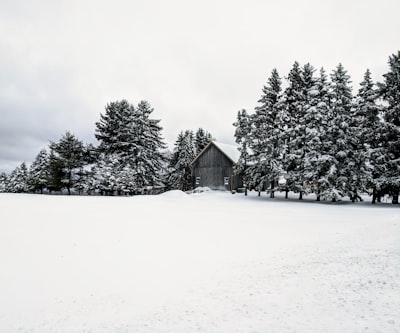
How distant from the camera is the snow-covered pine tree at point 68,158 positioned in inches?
1518

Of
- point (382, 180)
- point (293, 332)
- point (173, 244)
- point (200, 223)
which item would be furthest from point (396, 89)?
point (293, 332)

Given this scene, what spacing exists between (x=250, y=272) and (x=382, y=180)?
2190 cm

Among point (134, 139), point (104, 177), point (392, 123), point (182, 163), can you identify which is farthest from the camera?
point (182, 163)

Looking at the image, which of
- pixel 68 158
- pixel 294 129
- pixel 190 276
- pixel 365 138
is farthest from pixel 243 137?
pixel 190 276

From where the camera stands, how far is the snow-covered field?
16.5 ft

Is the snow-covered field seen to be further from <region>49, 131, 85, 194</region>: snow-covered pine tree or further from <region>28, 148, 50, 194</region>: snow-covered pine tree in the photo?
<region>28, 148, 50, 194</region>: snow-covered pine tree

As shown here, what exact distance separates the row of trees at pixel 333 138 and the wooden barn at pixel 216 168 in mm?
12120

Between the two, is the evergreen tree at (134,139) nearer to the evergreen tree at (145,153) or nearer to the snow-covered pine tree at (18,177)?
the evergreen tree at (145,153)

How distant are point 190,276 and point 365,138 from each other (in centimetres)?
A: 2521

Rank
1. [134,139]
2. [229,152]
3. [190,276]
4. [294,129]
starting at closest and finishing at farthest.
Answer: [190,276], [294,129], [229,152], [134,139]

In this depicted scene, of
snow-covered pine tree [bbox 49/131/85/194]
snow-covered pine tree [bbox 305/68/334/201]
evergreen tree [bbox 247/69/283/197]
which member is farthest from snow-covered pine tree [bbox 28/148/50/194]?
snow-covered pine tree [bbox 305/68/334/201]

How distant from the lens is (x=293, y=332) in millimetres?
4426

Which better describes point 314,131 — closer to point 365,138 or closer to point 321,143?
point 321,143

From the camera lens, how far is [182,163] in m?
52.3
